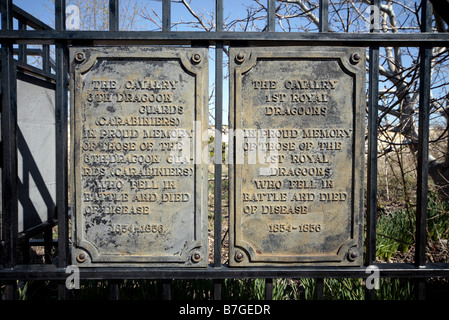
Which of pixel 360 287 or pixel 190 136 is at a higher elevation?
pixel 190 136

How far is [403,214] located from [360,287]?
205 cm

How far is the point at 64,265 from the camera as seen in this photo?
7.48 ft

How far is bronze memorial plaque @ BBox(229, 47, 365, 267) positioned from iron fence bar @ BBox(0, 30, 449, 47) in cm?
8

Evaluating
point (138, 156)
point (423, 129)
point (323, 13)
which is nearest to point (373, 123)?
point (423, 129)

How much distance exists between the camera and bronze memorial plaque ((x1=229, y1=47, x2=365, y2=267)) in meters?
2.28

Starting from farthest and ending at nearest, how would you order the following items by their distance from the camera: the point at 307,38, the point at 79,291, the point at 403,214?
the point at 403,214
the point at 79,291
the point at 307,38

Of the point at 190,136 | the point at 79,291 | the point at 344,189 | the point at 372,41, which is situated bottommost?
the point at 79,291

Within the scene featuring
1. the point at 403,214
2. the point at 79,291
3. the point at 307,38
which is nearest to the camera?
the point at 307,38

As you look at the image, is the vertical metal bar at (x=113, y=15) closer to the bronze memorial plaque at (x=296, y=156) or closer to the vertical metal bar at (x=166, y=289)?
the bronze memorial plaque at (x=296, y=156)

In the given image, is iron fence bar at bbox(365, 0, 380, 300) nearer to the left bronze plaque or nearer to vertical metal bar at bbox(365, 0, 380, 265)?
vertical metal bar at bbox(365, 0, 380, 265)

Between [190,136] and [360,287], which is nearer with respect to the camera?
[190,136]

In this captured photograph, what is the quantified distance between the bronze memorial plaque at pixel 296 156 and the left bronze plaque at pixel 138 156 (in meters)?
0.29
